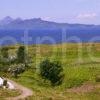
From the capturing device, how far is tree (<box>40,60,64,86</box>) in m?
70.2

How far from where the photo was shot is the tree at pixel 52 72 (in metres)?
70.2

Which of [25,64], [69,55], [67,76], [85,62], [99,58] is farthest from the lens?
[69,55]

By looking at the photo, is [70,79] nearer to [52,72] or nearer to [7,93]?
[52,72]

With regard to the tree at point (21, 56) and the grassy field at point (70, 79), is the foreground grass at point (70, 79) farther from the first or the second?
the tree at point (21, 56)

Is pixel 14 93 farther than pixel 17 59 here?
No

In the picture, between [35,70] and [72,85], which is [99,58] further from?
[72,85]

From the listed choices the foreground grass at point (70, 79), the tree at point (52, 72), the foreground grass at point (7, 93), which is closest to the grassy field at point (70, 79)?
the foreground grass at point (70, 79)

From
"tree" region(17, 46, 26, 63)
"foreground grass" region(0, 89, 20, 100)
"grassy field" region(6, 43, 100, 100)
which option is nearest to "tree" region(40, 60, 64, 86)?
"grassy field" region(6, 43, 100, 100)

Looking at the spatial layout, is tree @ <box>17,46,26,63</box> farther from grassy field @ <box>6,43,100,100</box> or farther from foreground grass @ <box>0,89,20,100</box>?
foreground grass @ <box>0,89,20,100</box>

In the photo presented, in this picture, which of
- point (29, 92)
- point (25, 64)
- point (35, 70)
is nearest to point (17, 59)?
point (25, 64)

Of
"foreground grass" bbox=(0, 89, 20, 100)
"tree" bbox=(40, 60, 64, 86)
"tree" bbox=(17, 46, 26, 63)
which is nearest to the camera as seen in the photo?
"foreground grass" bbox=(0, 89, 20, 100)

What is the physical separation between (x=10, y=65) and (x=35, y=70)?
5794 mm

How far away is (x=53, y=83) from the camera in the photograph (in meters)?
70.7

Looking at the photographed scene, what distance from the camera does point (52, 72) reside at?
2763 inches
